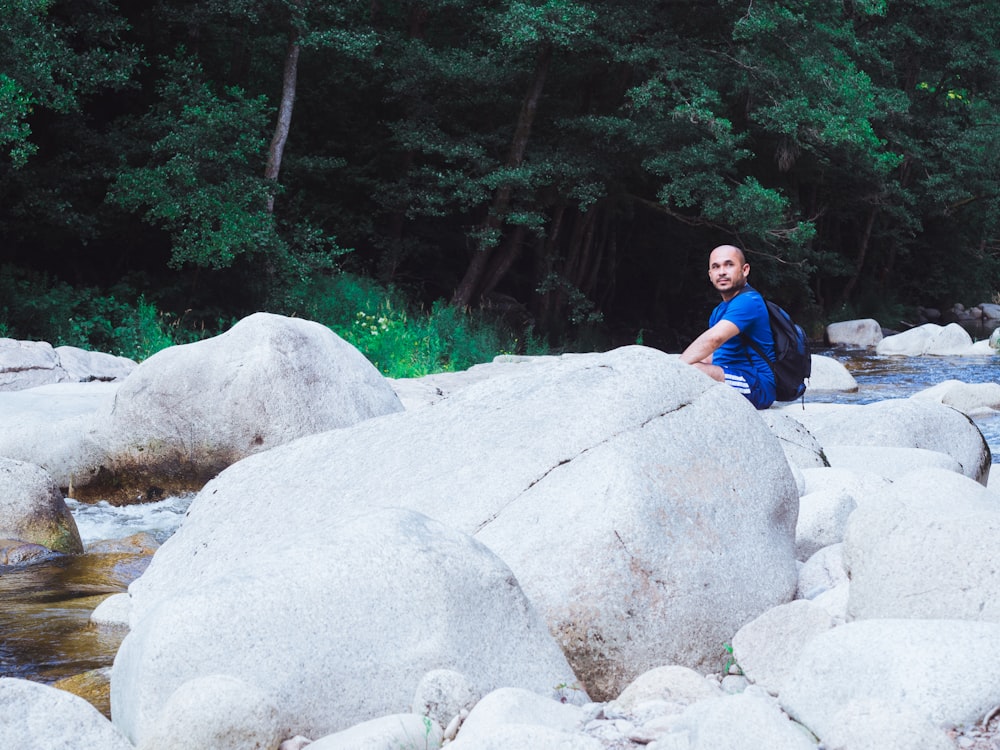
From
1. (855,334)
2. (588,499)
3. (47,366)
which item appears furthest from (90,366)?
(855,334)

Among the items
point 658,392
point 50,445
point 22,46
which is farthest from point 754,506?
point 22,46

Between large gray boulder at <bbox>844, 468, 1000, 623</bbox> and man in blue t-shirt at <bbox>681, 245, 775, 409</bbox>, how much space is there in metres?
2.15

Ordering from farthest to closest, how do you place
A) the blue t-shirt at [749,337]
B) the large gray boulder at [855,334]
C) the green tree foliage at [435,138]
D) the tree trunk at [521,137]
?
the large gray boulder at [855,334] < the tree trunk at [521,137] < the green tree foliage at [435,138] < the blue t-shirt at [749,337]

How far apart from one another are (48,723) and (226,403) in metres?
4.67

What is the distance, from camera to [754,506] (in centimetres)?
428

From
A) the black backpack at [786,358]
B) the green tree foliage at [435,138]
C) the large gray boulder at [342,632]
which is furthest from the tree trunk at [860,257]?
the large gray boulder at [342,632]

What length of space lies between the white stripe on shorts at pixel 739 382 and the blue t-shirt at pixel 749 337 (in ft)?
0.24

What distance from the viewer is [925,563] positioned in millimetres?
3541

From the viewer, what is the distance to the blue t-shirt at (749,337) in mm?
6086

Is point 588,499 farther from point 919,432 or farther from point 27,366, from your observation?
point 27,366

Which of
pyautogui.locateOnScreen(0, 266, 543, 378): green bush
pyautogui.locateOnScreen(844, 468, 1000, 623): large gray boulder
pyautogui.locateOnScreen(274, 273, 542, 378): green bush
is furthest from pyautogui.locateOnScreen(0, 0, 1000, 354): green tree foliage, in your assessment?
pyautogui.locateOnScreen(844, 468, 1000, 623): large gray boulder

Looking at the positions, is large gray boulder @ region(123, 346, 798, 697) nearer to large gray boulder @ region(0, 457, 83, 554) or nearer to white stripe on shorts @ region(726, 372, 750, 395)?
white stripe on shorts @ region(726, 372, 750, 395)

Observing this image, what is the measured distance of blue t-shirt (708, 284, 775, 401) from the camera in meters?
6.09

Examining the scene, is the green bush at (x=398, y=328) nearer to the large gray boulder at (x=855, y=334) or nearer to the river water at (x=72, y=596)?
the river water at (x=72, y=596)
